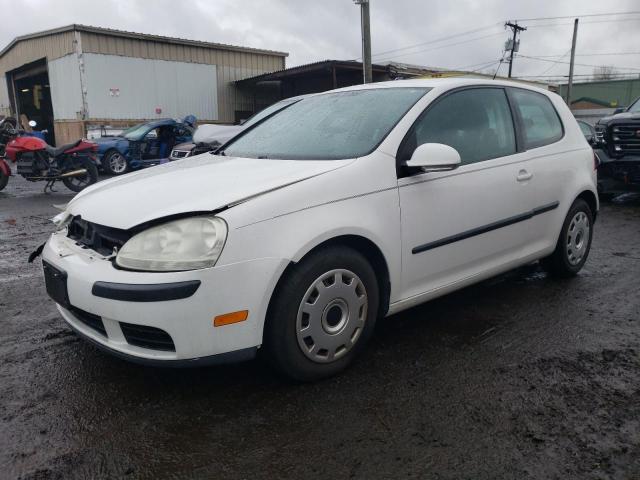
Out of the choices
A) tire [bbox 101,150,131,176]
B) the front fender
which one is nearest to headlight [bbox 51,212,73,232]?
the front fender

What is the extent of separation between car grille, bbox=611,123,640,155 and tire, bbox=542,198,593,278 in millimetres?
5080

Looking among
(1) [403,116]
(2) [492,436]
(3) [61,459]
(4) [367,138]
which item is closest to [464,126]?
(1) [403,116]

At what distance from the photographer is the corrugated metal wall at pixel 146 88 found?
20703 mm

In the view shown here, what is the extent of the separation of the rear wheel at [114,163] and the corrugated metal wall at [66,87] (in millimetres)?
7108

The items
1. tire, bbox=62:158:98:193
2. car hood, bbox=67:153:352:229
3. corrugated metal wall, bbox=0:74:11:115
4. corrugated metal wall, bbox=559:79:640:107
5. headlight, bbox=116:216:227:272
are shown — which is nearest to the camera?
headlight, bbox=116:216:227:272

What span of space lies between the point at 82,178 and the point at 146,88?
12.6 m

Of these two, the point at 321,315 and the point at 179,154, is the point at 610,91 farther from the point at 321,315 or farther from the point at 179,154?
the point at 321,315

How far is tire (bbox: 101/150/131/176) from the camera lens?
14.5 meters

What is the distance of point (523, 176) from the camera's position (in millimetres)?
3814

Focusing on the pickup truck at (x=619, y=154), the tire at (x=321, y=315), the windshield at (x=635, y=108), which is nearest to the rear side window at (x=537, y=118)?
the tire at (x=321, y=315)

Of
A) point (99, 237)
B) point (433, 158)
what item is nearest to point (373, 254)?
point (433, 158)

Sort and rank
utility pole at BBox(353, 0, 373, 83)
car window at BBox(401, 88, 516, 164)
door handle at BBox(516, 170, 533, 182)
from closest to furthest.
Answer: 1. car window at BBox(401, 88, 516, 164)
2. door handle at BBox(516, 170, 533, 182)
3. utility pole at BBox(353, 0, 373, 83)

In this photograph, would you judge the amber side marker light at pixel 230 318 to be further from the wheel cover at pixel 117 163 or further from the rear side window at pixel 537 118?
the wheel cover at pixel 117 163

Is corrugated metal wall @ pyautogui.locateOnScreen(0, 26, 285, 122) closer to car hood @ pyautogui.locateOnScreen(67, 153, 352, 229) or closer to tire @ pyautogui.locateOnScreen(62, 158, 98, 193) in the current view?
tire @ pyautogui.locateOnScreen(62, 158, 98, 193)
